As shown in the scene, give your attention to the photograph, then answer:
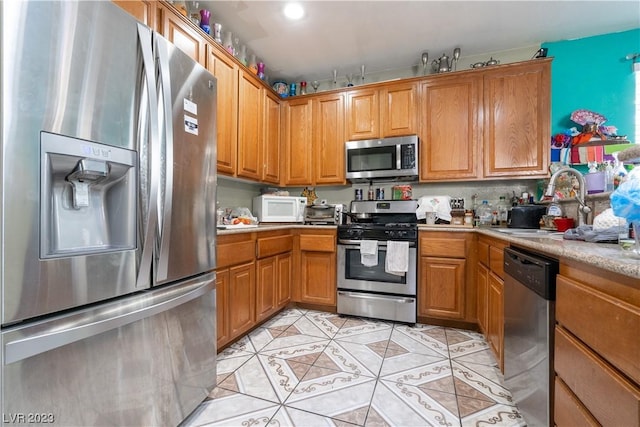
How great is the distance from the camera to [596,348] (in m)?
0.75

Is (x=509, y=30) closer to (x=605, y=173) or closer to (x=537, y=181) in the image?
(x=537, y=181)

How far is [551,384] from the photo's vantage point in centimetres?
100

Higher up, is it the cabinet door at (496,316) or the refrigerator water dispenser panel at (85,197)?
the refrigerator water dispenser panel at (85,197)

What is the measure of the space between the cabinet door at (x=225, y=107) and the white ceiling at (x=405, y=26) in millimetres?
399

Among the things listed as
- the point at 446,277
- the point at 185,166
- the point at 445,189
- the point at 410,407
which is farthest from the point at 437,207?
the point at 185,166

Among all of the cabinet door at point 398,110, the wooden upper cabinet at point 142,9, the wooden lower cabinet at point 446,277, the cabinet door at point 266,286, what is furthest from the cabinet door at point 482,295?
the wooden upper cabinet at point 142,9

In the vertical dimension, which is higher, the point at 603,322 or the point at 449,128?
the point at 449,128

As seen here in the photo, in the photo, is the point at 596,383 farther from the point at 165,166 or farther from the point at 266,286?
the point at 266,286

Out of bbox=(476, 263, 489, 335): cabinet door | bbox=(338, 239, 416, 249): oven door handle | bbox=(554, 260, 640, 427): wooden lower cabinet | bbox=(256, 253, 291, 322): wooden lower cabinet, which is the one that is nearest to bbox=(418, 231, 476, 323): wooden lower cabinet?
bbox=(476, 263, 489, 335): cabinet door

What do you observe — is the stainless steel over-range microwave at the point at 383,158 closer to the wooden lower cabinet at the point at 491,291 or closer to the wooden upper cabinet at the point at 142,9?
the wooden lower cabinet at the point at 491,291

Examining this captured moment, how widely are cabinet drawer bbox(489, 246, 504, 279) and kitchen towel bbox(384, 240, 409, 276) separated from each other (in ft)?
2.17

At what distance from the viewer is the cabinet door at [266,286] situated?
225 centimetres

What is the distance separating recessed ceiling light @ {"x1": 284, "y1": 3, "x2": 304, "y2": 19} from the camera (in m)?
2.14

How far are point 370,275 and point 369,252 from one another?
9.4 inches
